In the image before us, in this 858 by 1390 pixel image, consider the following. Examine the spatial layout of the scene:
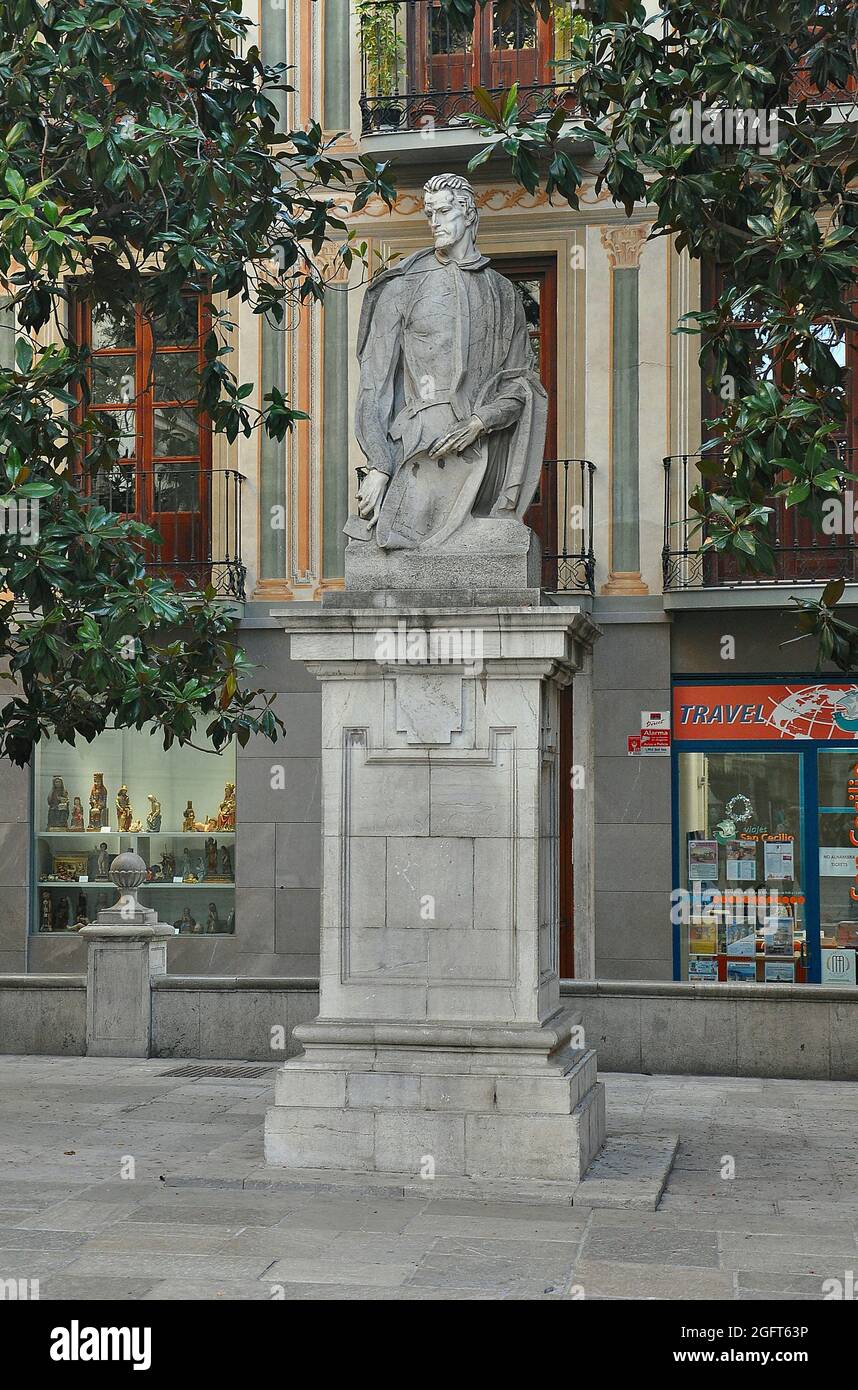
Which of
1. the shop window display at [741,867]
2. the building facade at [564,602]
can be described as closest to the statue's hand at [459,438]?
the building facade at [564,602]

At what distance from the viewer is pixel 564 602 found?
16.2 metres

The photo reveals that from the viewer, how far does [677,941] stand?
1672cm

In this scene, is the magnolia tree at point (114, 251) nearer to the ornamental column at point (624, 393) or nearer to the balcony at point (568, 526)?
the balcony at point (568, 526)

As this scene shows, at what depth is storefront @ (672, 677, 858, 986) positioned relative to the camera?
54.7 feet

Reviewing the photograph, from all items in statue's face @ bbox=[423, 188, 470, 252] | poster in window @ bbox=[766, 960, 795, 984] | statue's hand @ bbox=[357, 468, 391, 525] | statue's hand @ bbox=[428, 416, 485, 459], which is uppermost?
statue's face @ bbox=[423, 188, 470, 252]

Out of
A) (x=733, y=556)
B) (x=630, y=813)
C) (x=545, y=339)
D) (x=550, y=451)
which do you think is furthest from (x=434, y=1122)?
(x=545, y=339)

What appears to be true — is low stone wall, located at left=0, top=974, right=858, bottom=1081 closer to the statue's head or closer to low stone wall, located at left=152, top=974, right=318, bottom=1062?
low stone wall, located at left=152, top=974, right=318, bottom=1062

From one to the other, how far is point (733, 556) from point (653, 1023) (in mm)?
5933

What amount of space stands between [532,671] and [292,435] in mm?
9434

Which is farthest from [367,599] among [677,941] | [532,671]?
[677,941]

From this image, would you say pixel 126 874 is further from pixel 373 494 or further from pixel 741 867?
pixel 741 867

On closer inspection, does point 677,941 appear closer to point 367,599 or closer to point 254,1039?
point 254,1039

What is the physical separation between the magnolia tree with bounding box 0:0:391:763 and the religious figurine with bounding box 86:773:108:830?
17.9 ft

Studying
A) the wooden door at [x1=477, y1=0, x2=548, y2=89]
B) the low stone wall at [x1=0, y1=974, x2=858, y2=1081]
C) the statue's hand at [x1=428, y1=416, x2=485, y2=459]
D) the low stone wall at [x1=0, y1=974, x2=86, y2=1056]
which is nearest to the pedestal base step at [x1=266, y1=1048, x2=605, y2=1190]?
the statue's hand at [x1=428, y1=416, x2=485, y2=459]
